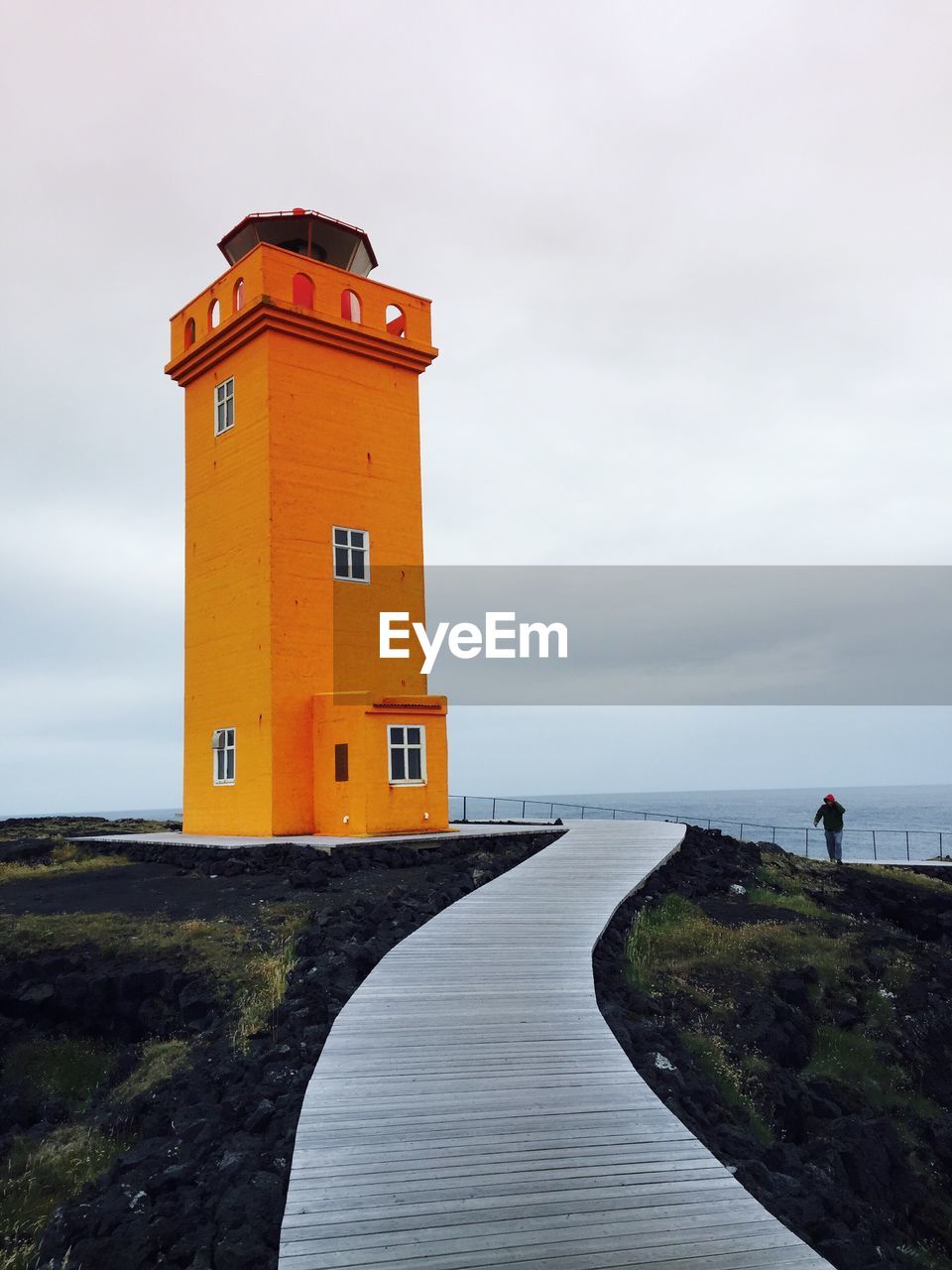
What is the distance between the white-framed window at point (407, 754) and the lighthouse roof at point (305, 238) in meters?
11.2

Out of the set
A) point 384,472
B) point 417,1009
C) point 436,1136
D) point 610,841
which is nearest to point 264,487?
point 384,472

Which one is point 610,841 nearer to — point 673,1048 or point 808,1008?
point 808,1008

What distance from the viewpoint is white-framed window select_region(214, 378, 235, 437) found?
2259 cm

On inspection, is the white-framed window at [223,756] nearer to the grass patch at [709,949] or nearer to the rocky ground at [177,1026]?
the rocky ground at [177,1026]

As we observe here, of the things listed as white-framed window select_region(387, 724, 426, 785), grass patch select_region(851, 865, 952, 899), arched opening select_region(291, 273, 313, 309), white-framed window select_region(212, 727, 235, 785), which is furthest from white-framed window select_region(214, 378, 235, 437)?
grass patch select_region(851, 865, 952, 899)

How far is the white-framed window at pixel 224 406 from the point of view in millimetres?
22594

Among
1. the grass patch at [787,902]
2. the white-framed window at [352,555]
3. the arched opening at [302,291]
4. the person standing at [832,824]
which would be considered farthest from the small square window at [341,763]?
the person standing at [832,824]

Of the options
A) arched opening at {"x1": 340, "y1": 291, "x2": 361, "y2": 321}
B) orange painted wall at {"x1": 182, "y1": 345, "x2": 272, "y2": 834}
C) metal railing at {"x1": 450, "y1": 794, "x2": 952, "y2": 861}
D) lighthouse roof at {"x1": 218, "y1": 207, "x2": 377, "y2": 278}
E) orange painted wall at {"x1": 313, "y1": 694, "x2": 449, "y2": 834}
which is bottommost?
metal railing at {"x1": 450, "y1": 794, "x2": 952, "y2": 861}

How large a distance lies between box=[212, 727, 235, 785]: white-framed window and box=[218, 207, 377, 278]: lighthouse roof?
11.2 m

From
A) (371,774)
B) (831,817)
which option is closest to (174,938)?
(371,774)

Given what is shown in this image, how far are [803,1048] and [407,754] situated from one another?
10957 mm

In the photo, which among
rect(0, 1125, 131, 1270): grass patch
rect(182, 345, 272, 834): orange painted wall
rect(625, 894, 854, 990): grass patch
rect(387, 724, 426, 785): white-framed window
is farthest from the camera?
rect(182, 345, 272, 834): orange painted wall

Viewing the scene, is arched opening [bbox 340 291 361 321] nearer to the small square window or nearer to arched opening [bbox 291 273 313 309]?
arched opening [bbox 291 273 313 309]

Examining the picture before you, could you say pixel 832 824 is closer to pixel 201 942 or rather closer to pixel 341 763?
pixel 341 763
